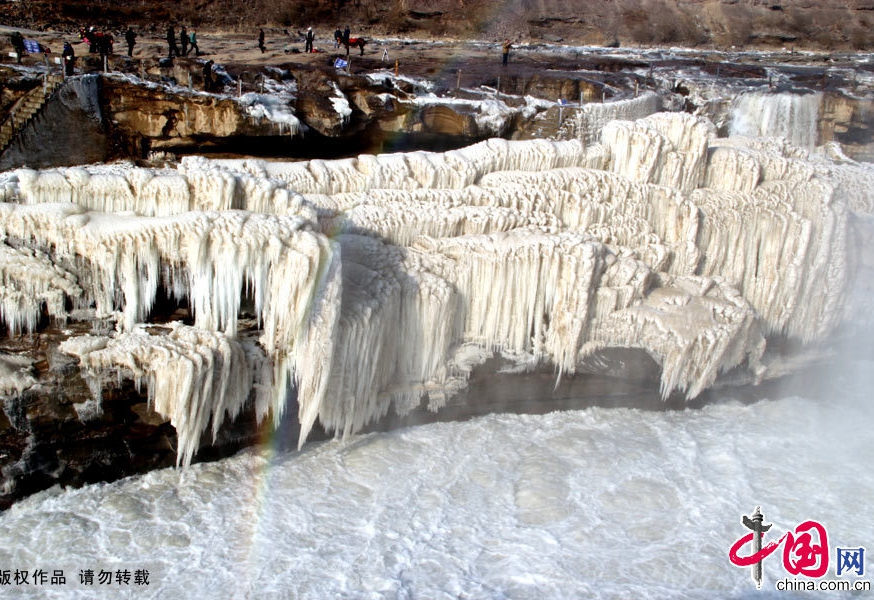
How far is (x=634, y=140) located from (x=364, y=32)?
21.3m

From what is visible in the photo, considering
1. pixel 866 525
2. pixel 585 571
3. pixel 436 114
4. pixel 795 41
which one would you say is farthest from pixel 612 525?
pixel 795 41

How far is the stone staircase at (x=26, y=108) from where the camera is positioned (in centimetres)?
1272

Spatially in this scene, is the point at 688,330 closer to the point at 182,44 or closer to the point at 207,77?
the point at 207,77

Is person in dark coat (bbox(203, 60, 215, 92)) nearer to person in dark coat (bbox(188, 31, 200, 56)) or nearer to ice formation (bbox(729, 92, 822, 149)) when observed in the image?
person in dark coat (bbox(188, 31, 200, 56))

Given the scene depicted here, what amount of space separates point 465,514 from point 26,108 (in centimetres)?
1045

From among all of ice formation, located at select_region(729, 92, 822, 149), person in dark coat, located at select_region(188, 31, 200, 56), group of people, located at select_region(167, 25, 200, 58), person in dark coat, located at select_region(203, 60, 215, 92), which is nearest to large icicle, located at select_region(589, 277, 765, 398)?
ice formation, located at select_region(729, 92, 822, 149)

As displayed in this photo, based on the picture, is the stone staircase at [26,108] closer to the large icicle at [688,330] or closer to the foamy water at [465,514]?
the foamy water at [465,514]

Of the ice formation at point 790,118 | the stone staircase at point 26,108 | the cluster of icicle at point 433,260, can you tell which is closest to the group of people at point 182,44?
the stone staircase at point 26,108

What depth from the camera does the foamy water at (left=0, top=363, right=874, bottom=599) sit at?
6684mm

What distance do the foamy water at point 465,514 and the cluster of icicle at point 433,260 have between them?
591 millimetres

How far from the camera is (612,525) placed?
25.0ft

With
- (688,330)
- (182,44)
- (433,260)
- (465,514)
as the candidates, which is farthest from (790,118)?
(182,44)

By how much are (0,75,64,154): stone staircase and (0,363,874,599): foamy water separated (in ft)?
25.9

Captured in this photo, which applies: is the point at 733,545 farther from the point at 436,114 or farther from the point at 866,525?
the point at 436,114
